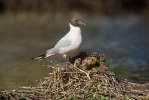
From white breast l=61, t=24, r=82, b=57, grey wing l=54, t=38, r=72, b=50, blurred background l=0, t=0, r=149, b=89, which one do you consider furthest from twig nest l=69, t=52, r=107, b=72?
blurred background l=0, t=0, r=149, b=89

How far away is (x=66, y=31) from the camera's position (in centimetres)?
1891

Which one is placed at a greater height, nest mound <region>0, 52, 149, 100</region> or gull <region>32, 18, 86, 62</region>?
gull <region>32, 18, 86, 62</region>

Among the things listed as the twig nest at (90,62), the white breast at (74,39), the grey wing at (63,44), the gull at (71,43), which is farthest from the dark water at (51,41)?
the twig nest at (90,62)

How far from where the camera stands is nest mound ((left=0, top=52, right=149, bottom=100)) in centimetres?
662

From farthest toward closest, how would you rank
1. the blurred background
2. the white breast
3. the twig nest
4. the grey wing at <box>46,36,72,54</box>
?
the blurred background, the grey wing at <box>46,36,72,54</box>, the white breast, the twig nest

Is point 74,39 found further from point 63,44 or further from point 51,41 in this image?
point 51,41

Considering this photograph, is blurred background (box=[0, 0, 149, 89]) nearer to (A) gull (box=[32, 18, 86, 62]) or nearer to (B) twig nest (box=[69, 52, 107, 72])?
(A) gull (box=[32, 18, 86, 62])

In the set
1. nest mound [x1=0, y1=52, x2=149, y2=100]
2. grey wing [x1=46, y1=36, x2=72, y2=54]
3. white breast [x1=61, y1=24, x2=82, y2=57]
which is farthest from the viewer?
grey wing [x1=46, y1=36, x2=72, y2=54]

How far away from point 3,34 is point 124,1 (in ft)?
34.8

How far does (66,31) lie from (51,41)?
92.8 inches

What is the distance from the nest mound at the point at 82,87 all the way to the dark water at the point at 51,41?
2384 millimetres

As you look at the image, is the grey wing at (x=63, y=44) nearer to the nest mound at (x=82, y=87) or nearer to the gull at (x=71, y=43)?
the gull at (x=71, y=43)

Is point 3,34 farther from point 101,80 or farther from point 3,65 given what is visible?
point 101,80


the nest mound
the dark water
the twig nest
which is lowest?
the nest mound
